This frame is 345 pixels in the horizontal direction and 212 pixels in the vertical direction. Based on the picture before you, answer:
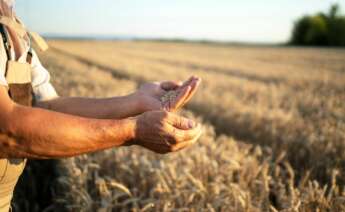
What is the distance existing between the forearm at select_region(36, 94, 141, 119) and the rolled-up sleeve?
44 mm

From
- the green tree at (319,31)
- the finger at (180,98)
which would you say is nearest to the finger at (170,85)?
the finger at (180,98)

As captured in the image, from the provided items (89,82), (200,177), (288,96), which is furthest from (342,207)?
(89,82)

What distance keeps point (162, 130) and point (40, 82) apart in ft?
2.56

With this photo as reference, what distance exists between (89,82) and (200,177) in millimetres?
6485

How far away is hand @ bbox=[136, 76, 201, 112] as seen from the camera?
82.0 inches

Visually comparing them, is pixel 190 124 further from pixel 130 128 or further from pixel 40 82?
pixel 40 82

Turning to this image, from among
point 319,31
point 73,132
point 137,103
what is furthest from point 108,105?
point 319,31

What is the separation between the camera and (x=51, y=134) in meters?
1.48

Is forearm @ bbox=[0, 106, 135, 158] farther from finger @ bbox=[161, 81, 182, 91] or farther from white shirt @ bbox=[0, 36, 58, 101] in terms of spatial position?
finger @ bbox=[161, 81, 182, 91]

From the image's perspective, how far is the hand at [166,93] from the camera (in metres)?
2.08

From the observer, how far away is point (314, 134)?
4.66m

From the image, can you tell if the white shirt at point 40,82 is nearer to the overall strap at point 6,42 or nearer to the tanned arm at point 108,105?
the tanned arm at point 108,105

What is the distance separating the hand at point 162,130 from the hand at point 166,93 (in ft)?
1.04

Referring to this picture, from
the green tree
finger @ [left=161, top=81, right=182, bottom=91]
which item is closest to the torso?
finger @ [left=161, top=81, right=182, bottom=91]
